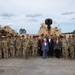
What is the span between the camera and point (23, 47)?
2050 centimetres

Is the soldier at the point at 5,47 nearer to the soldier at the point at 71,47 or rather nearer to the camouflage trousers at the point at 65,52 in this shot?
the camouflage trousers at the point at 65,52

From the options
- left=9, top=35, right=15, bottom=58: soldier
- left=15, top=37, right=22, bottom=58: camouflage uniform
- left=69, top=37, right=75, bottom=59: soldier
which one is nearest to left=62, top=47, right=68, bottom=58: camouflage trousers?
left=69, top=37, right=75, bottom=59: soldier

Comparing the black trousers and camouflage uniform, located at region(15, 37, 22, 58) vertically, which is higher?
camouflage uniform, located at region(15, 37, 22, 58)

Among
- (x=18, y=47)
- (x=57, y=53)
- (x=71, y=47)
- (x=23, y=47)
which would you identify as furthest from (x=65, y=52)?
(x=18, y=47)

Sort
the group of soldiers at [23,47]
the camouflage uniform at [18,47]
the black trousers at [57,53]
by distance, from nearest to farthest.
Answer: the group of soldiers at [23,47] → the camouflage uniform at [18,47] → the black trousers at [57,53]

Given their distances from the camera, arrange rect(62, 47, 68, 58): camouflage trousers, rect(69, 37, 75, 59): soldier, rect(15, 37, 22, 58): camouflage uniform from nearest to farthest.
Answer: rect(69, 37, 75, 59): soldier, rect(62, 47, 68, 58): camouflage trousers, rect(15, 37, 22, 58): camouflage uniform

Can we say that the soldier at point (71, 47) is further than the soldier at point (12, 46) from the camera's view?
No

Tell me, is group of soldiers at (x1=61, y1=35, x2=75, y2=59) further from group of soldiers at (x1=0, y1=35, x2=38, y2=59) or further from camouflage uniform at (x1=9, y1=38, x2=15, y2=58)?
camouflage uniform at (x1=9, y1=38, x2=15, y2=58)

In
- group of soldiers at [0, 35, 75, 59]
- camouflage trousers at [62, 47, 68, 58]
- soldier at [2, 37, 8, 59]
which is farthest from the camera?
soldier at [2, 37, 8, 59]

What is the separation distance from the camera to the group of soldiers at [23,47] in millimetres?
20250

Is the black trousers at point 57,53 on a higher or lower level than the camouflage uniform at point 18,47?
lower

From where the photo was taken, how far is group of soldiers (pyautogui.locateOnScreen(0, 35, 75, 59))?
66.4 feet

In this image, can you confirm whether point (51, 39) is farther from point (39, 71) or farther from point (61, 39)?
point (39, 71)

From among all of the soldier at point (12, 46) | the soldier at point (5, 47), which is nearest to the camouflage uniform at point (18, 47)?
the soldier at point (12, 46)
